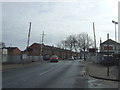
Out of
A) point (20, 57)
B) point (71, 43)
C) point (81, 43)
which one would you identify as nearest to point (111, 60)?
point (20, 57)

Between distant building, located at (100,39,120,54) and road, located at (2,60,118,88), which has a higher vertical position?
distant building, located at (100,39,120,54)

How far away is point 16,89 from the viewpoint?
889 cm

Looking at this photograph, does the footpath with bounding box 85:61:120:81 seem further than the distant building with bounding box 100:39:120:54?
No

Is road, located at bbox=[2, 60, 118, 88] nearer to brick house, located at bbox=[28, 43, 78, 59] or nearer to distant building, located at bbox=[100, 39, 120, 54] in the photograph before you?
distant building, located at bbox=[100, 39, 120, 54]

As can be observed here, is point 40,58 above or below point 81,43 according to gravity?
below

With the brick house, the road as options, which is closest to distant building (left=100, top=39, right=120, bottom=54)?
the road

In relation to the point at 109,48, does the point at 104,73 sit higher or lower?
lower

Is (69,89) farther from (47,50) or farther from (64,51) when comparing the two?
(64,51)

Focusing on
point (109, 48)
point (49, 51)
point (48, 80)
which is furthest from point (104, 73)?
point (49, 51)

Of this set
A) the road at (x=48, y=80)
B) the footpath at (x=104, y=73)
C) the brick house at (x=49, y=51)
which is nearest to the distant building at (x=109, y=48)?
the footpath at (x=104, y=73)

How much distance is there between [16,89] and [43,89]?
1.35 meters

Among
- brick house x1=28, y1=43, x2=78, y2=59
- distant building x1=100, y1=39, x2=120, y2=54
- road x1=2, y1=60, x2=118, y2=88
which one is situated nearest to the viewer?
road x1=2, y1=60, x2=118, y2=88

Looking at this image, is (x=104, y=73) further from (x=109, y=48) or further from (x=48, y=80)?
(x=48, y=80)

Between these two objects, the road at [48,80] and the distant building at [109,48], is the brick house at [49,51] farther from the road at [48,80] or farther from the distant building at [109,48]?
the road at [48,80]
